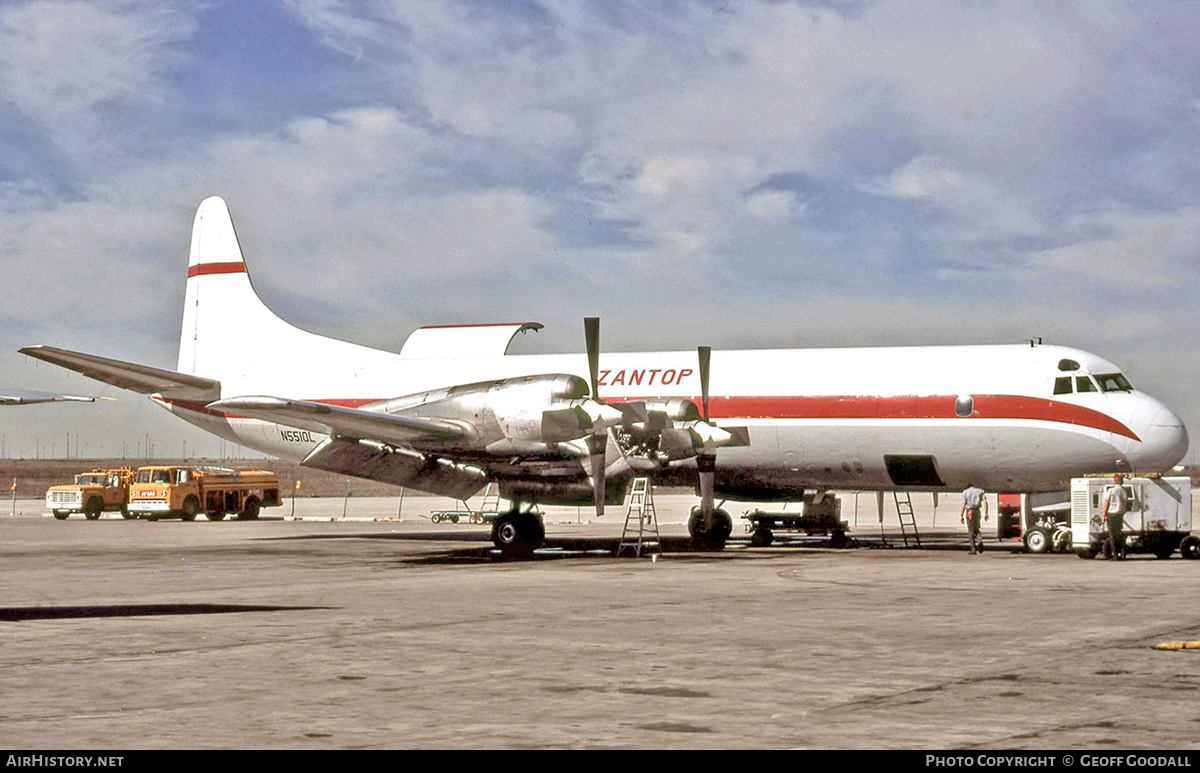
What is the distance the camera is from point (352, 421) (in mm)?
26422

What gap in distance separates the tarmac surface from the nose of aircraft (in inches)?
130

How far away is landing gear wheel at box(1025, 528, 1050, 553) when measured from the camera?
29.2 metres


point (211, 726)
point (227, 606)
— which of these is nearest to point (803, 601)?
point (227, 606)

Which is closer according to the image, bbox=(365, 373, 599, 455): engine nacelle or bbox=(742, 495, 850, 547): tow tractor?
bbox=(365, 373, 599, 455): engine nacelle

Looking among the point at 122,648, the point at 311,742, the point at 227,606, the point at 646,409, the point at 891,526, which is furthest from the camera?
the point at 891,526

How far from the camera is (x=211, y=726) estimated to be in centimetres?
874

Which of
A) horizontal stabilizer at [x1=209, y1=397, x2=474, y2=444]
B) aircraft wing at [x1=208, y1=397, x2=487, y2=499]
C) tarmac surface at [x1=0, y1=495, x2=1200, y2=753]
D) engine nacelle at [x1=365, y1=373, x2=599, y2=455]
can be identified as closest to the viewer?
tarmac surface at [x1=0, y1=495, x2=1200, y2=753]

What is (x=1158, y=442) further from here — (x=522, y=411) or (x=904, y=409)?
(x=522, y=411)

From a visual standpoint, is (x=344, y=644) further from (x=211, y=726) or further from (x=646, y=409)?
(x=646, y=409)

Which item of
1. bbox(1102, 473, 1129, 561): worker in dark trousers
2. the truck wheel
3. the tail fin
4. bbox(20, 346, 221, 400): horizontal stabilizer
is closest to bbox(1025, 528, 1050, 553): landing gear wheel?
bbox(1102, 473, 1129, 561): worker in dark trousers

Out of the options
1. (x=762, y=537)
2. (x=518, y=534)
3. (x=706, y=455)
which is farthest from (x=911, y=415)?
(x=518, y=534)

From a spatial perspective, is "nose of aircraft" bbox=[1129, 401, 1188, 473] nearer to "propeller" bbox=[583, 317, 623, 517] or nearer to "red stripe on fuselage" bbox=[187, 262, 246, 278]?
"propeller" bbox=[583, 317, 623, 517]

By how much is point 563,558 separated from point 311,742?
20314mm

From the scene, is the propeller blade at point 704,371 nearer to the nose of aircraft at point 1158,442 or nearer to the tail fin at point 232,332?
the nose of aircraft at point 1158,442
